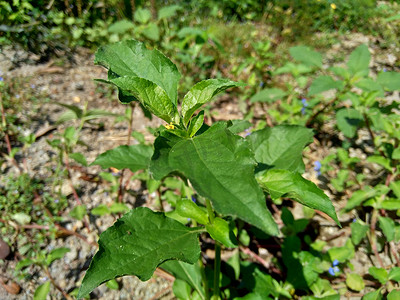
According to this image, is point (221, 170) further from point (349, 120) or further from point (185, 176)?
point (349, 120)

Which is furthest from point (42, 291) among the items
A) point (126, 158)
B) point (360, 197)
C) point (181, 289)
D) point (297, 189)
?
point (360, 197)

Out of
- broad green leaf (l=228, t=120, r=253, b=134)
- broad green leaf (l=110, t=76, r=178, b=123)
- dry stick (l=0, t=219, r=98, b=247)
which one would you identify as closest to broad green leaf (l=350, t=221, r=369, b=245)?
broad green leaf (l=228, t=120, r=253, b=134)

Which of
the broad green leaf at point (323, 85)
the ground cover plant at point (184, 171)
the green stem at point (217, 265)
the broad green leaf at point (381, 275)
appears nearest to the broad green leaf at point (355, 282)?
the ground cover plant at point (184, 171)

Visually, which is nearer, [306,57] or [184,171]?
[184,171]

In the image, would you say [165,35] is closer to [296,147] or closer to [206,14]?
[206,14]

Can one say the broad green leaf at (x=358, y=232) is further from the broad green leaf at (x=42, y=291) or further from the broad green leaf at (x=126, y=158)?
the broad green leaf at (x=42, y=291)

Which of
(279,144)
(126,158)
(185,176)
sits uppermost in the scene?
(185,176)
